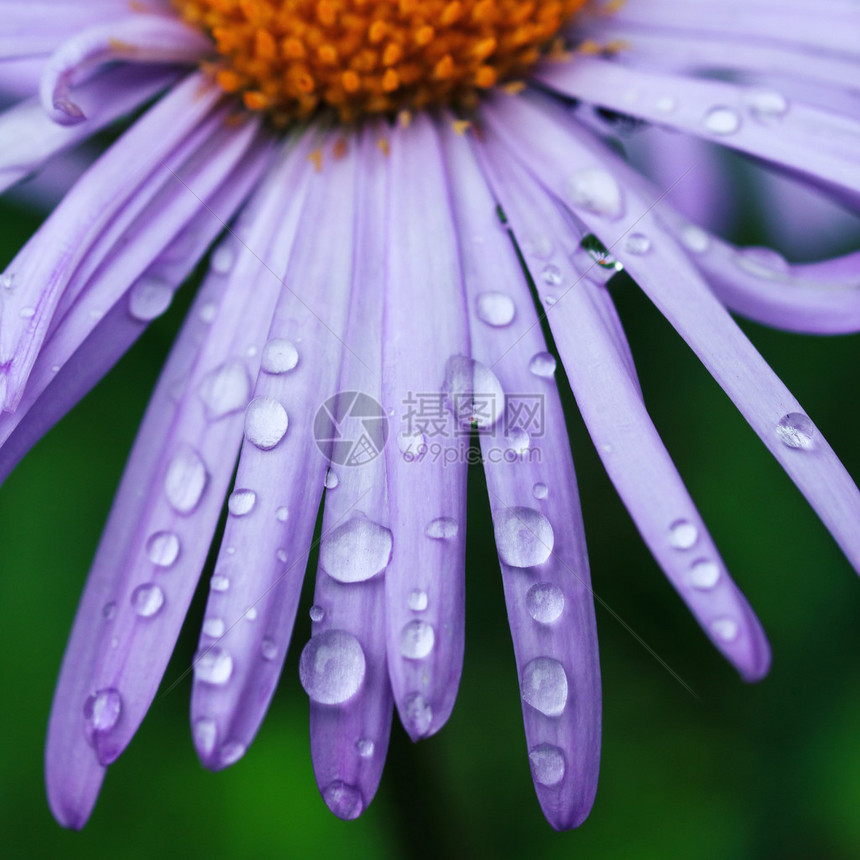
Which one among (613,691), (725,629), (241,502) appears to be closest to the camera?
(725,629)

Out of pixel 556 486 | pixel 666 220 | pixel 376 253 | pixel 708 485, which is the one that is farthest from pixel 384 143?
pixel 708 485

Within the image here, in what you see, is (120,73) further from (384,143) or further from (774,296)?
(774,296)

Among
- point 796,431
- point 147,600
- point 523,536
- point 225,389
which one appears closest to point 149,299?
point 225,389

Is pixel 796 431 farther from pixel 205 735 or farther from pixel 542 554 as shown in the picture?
pixel 205 735

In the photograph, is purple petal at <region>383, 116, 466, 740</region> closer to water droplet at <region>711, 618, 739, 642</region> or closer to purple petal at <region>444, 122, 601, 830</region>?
purple petal at <region>444, 122, 601, 830</region>

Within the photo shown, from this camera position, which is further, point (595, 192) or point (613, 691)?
point (613, 691)
